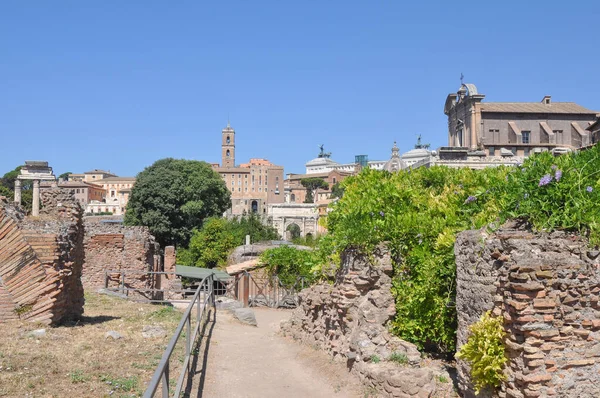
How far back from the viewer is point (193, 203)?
47.8 metres

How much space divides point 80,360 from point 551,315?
18.0 feet

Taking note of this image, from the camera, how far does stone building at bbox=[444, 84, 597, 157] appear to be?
63.3 meters

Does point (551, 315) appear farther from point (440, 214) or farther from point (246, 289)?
point (246, 289)

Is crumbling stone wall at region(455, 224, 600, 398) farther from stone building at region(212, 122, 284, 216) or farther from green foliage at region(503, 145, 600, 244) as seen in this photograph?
stone building at region(212, 122, 284, 216)

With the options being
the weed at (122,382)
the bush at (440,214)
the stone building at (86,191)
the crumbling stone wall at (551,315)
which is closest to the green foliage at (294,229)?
the stone building at (86,191)

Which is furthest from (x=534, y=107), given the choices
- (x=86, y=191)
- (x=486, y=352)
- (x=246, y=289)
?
(x=86, y=191)

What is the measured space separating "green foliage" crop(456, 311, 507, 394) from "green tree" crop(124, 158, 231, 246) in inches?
1602

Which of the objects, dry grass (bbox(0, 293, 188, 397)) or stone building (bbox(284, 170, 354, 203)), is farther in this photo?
stone building (bbox(284, 170, 354, 203))

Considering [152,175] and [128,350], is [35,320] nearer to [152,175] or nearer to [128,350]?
[128,350]

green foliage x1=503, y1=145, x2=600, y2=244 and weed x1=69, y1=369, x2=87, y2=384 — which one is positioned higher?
green foliage x1=503, y1=145, x2=600, y2=244

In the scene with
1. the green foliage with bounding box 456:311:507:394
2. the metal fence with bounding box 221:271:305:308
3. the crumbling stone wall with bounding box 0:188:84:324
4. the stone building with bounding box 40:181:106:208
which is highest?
the stone building with bounding box 40:181:106:208

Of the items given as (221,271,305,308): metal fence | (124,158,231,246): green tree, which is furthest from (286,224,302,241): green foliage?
(221,271,305,308): metal fence

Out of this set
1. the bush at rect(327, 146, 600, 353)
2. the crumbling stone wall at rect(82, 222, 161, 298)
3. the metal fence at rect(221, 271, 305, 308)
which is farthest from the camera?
the metal fence at rect(221, 271, 305, 308)

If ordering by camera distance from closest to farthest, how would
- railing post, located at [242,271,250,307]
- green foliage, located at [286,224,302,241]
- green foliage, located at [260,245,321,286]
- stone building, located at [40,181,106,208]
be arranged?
railing post, located at [242,271,250,307] < green foliage, located at [260,245,321,286] < green foliage, located at [286,224,302,241] < stone building, located at [40,181,106,208]
